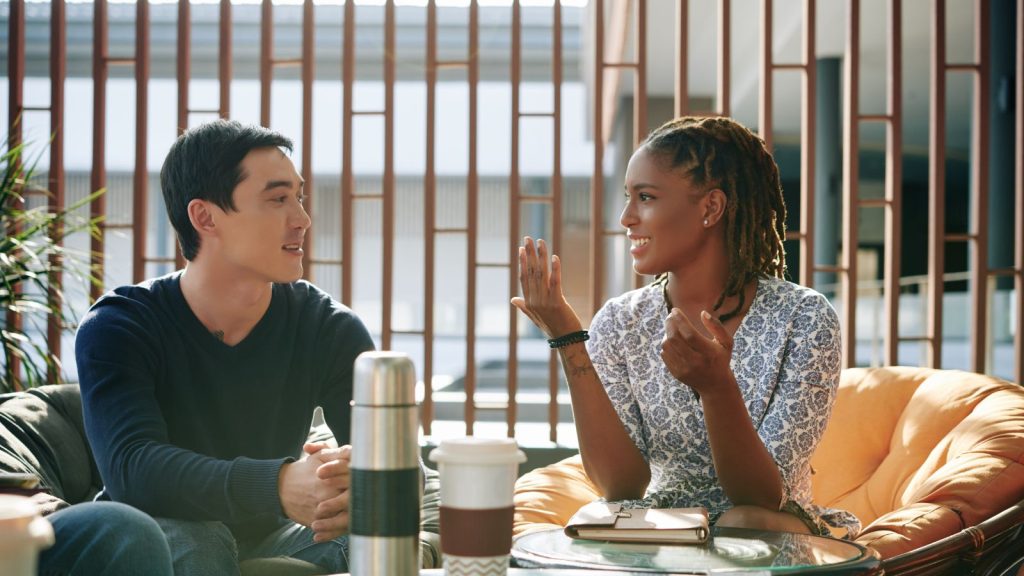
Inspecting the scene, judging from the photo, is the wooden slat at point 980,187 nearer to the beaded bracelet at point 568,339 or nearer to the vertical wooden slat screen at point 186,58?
the beaded bracelet at point 568,339

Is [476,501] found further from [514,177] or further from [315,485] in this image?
[514,177]

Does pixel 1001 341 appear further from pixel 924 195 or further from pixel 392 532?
pixel 924 195

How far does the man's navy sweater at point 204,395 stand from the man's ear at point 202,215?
126 millimetres

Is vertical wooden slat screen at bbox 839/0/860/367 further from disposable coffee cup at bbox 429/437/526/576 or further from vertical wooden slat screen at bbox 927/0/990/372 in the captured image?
disposable coffee cup at bbox 429/437/526/576

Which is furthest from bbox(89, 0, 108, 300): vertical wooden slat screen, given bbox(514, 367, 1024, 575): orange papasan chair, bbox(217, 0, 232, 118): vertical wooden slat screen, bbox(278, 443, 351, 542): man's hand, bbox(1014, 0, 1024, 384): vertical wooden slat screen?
bbox(1014, 0, 1024, 384): vertical wooden slat screen

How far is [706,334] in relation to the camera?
6.04 feet

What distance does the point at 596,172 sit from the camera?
10.9 ft

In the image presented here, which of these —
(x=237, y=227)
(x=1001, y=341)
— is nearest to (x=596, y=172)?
(x=237, y=227)

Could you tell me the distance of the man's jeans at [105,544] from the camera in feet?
4.44

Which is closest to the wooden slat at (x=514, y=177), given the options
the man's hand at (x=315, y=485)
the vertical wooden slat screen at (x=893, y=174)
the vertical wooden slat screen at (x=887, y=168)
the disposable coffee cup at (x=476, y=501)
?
the vertical wooden slat screen at (x=887, y=168)

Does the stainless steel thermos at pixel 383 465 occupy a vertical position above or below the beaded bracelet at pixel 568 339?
below

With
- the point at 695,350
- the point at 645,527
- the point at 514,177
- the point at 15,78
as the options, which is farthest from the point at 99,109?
the point at 645,527

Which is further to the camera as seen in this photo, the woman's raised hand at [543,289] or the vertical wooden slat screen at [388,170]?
the vertical wooden slat screen at [388,170]

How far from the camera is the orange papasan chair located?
190cm
